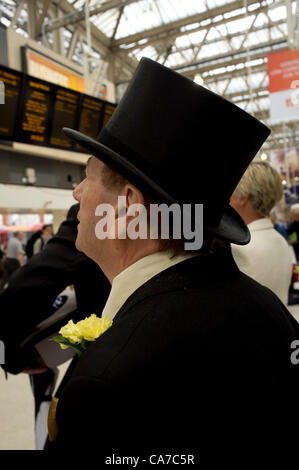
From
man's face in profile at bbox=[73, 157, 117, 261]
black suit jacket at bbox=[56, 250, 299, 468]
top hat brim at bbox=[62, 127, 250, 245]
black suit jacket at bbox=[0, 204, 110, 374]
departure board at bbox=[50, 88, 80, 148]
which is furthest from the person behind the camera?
Result: departure board at bbox=[50, 88, 80, 148]

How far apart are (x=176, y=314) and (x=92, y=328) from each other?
229mm

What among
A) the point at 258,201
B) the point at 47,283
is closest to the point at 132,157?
the point at 47,283

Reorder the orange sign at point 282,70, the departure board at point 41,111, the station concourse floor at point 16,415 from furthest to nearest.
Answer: the orange sign at point 282,70 < the departure board at point 41,111 < the station concourse floor at point 16,415

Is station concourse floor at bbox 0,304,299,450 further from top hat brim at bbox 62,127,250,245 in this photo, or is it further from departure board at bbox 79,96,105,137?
departure board at bbox 79,96,105,137

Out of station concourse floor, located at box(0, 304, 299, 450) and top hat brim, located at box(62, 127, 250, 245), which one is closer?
top hat brim, located at box(62, 127, 250, 245)

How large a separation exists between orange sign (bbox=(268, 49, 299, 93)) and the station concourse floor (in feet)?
16.0

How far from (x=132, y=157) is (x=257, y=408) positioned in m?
0.58

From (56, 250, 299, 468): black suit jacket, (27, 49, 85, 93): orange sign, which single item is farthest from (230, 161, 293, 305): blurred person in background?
(27, 49, 85, 93): orange sign

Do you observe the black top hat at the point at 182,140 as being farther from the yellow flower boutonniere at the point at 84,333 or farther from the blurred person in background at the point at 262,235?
the blurred person in background at the point at 262,235

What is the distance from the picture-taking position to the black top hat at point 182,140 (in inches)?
34.1

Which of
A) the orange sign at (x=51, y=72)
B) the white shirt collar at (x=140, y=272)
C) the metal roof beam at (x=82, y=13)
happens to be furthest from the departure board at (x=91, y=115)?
the white shirt collar at (x=140, y=272)

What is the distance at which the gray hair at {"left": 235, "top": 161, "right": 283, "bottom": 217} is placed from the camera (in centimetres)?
181

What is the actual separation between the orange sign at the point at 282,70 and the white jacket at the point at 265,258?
445cm
